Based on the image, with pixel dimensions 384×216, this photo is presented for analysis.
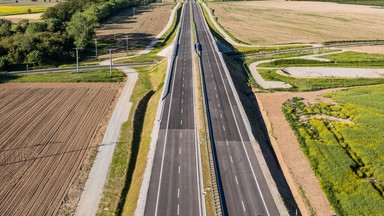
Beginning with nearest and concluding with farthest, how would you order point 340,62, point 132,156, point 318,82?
point 132,156 < point 318,82 < point 340,62

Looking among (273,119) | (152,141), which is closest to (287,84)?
(273,119)

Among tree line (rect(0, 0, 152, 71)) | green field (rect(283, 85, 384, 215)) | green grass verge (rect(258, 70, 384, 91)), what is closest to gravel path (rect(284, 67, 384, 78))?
green grass verge (rect(258, 70, 384, 91))

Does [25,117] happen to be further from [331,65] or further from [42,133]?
[331,65]

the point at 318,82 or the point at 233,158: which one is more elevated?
the point at 318,82

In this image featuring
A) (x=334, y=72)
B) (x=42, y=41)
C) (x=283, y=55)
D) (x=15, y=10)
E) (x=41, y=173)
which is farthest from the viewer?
(x=15, y=10)

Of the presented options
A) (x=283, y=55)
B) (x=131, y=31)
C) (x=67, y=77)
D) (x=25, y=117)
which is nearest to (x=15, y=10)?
(x=131, y=31)

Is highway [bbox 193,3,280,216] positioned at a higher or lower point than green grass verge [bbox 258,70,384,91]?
lower

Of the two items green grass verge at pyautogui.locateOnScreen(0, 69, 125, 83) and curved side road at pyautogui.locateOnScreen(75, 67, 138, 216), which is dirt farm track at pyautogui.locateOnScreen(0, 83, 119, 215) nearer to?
curved side road at pyautogui.locateOnScreen(75, 67, 138, 216)

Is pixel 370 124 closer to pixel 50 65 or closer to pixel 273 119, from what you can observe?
pixel 273 119
